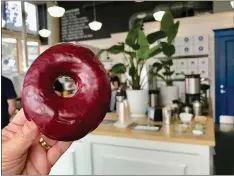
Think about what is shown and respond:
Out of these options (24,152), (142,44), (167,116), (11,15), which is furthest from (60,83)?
(11,15)

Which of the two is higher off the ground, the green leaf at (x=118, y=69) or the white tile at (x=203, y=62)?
the white tile at (x=203, y=62)

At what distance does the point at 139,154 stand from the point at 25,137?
1166 millimetres

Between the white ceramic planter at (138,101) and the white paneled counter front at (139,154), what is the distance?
358 mm

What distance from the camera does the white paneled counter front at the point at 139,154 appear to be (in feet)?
4.35

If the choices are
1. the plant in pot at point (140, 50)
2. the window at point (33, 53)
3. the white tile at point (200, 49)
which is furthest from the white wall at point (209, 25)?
the window at point (33, 53)

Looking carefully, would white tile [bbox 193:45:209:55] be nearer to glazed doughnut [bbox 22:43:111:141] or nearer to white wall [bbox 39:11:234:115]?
white wall [bbox 39:11:234:115]

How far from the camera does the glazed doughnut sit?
353mm

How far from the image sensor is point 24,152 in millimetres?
470

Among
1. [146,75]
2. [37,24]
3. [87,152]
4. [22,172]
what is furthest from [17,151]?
[37,24]

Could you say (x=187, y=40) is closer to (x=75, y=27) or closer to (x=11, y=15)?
(x=75, y=27)

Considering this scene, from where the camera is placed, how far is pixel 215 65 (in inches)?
179

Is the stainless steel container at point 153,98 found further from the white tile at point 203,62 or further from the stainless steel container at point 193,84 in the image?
the white tile at point 203,62

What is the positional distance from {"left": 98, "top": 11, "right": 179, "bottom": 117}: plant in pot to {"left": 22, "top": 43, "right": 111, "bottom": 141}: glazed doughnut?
1.52 m

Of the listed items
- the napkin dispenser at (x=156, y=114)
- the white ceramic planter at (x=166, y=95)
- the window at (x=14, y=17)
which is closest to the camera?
the window at (x=14, y=17)
